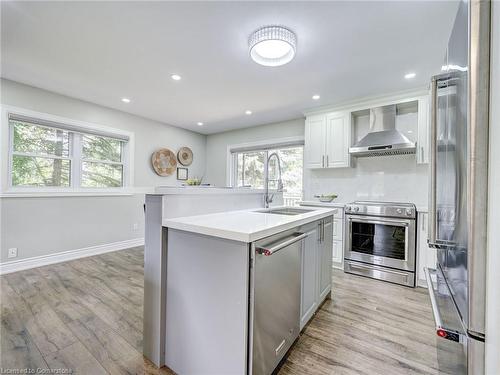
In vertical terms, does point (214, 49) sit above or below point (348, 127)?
above

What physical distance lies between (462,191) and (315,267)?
1.34 m

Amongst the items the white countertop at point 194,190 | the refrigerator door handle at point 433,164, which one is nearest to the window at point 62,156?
the white countertop at point 194,190

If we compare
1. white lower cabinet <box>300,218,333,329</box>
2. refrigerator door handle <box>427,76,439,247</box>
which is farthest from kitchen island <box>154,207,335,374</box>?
refrigerator door handle <box>427,76,439,247</box>

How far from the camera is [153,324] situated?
1478mm

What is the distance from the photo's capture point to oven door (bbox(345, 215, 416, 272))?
2.78 m

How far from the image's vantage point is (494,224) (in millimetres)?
579

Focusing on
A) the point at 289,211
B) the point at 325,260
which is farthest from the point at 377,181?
the point at 325,260

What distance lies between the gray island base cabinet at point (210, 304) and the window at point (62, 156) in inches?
126

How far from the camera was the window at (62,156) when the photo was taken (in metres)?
3.15

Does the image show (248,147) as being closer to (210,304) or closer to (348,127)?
(348,127)

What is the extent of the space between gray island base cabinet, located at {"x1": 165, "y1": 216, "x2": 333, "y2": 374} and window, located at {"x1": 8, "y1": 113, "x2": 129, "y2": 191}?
3.20 metres

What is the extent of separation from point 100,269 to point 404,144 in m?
4.40

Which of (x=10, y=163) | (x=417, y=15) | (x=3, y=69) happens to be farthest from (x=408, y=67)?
(x=10, y=163)

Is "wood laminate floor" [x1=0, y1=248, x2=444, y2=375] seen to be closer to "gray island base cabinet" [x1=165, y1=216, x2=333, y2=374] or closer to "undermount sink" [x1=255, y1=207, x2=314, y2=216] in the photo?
"gray island base cabinet" [x1=165, y1=216, x2=333, y2=374]
